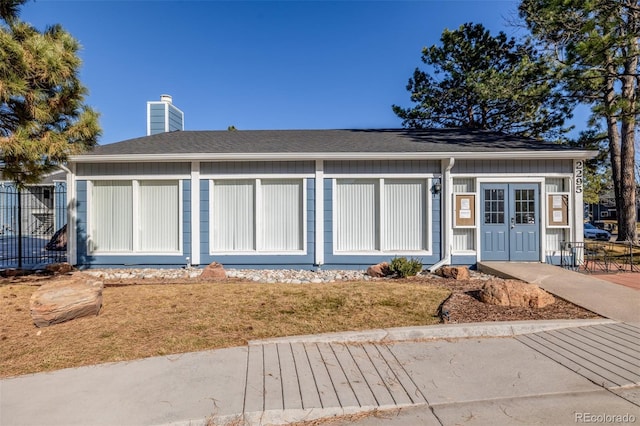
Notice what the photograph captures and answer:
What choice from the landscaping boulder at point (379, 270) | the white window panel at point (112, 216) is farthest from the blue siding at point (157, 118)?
the landscaping boulder at point (379, 270)

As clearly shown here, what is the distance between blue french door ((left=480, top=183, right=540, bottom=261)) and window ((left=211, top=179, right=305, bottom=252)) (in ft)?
14.9

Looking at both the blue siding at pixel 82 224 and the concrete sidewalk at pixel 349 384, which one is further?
the blue siding at pixel 82 224

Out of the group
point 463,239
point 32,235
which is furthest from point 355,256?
point 32,235

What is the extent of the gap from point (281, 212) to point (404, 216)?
304 centimetres

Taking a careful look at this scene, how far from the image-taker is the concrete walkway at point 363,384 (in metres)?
2.46

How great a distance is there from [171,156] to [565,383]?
8.03 metres

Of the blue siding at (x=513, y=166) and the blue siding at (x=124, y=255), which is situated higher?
the blue siding at (x=513, y=166)

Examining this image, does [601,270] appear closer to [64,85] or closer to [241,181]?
[241,181]

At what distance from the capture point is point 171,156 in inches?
312

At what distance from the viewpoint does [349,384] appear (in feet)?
9.41

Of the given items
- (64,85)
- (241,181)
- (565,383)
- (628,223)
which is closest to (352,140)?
(241,181)

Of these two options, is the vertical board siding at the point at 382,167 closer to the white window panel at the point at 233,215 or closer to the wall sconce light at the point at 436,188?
the wall sconce light at the point at 436,188

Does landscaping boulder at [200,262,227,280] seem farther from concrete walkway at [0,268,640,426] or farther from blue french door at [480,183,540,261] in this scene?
blue french door at [480,183,540,261]

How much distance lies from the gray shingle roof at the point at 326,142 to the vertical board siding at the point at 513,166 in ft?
1.02
